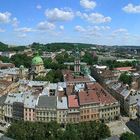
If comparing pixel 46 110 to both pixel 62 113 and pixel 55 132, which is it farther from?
pixel 55 132

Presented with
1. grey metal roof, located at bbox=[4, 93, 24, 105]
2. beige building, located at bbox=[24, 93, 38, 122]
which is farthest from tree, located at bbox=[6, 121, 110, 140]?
grey metal roof, located at bbox=[4, 93, 24, 105]

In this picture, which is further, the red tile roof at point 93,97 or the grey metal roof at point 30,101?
the red tile roof at point 93,97

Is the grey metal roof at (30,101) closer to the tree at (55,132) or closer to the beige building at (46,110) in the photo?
the beige building at (46,110)

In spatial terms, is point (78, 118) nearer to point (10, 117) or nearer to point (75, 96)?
point (75, 96)

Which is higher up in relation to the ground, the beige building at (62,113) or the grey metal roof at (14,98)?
the grey metal roof at (14,98)

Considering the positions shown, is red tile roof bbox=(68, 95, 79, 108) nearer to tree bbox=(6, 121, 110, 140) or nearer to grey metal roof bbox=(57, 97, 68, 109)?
grey metal roof bbox=(57, 97, 68, 109)

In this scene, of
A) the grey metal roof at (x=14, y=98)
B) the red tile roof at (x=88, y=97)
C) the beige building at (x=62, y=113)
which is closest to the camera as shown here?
the beige building at (x=62, y=113)

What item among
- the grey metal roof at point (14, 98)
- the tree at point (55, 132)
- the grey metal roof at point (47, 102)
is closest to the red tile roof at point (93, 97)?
the grey metal roof at point (47, 102)

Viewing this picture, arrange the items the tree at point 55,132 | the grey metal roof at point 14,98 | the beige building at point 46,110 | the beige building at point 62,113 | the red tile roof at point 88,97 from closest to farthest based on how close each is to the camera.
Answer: the tree at point 55,132 < the beige building at point 62,113 < the beige building at point 46,110 < the red tile roof at point 88,97 < the grey metal roof at point 14,98
